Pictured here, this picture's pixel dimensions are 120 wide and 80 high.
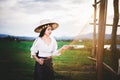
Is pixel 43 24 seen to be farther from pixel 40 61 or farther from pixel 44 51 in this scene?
pixel 40 61

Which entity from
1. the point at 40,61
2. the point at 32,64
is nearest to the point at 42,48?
the point at 40,61

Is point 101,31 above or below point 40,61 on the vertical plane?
above

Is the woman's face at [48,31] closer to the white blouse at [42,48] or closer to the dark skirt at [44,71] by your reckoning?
the white blouse at [42,48]

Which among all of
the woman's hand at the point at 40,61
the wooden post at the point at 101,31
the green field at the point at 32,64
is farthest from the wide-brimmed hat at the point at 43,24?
the wooden post at the point at 101,31

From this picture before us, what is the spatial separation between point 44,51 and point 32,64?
336 millimetres

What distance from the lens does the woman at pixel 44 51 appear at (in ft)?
13.0

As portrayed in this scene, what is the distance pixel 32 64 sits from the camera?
13.3 feet

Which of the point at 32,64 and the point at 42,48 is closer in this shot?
the point at 42,48

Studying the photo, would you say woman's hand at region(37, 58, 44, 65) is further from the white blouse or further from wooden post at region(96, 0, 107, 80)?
wooden post at region(96, 0, 107, 80)

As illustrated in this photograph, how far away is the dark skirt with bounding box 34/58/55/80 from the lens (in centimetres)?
398

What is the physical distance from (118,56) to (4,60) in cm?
210

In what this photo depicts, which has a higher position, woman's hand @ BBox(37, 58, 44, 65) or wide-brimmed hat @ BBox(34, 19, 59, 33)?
wide-brimmed hat @ BBox(34, 19, 59, 33)

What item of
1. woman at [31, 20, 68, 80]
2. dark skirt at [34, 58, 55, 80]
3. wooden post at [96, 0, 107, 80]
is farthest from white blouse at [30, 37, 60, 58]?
wooden post at [96, 0, 107, 80]

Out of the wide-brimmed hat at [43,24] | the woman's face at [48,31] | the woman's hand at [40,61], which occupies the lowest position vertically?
the woman's hand at [40,61]
